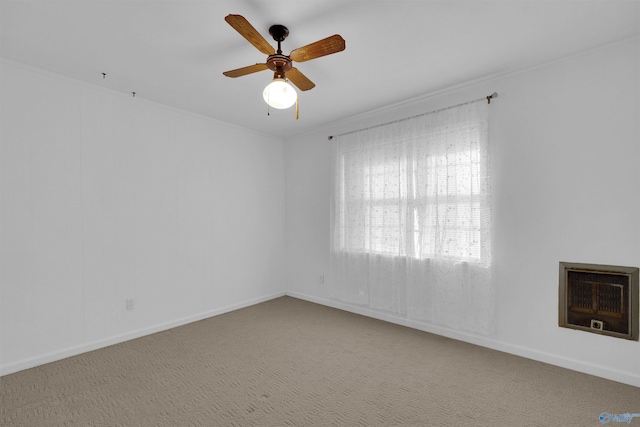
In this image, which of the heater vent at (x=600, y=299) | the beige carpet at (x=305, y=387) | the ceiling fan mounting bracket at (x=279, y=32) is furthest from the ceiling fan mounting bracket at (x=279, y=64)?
the heater vent at (x=600, y=299)

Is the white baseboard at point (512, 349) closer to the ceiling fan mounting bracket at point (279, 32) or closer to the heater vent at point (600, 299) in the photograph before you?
the heater vent at point (600, 299)

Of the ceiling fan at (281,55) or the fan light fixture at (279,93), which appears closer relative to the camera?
the ceiling fan at (281,55)

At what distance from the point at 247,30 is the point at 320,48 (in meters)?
0.45

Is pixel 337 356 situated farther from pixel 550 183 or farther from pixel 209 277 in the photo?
pixel 550 183

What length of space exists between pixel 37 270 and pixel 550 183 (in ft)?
15.4

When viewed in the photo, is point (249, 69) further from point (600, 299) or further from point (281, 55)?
point (600, 299)

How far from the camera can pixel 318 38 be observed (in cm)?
230

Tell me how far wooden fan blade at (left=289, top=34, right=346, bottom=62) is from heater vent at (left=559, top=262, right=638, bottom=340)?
2.61 metres

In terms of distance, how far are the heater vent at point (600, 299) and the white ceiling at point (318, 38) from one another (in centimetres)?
185

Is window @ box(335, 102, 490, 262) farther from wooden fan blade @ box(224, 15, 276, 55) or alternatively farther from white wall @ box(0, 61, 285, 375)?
wooden fan blade @ box(224, 15, 276, 55)

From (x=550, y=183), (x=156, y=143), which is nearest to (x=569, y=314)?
(x=550, y=183)

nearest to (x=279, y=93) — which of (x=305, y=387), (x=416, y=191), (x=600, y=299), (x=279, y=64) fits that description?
(x=279, y=64)

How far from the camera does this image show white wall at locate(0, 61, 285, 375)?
2650mm

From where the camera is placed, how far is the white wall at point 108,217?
2650mm
